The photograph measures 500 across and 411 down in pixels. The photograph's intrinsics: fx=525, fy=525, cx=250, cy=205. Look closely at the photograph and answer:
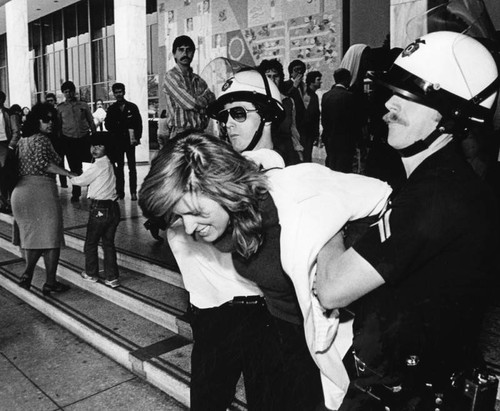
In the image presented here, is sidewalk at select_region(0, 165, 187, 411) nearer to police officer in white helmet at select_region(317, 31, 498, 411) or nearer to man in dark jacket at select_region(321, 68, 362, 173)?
man in dark jacket at select_region(321, 68, 362, 173)

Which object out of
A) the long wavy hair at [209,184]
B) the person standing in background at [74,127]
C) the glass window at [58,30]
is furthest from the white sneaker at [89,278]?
the glass window at [58,30]

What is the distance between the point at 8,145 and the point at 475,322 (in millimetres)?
Result: 8381

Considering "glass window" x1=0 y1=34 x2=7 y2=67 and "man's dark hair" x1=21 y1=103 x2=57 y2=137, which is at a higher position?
"glass window" x1=0 y1=34 x2=7 y2=67

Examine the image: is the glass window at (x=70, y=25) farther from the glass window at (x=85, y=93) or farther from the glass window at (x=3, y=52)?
the glass window at (x=3, y=52)

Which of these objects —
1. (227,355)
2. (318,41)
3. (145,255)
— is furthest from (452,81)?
(318,41)

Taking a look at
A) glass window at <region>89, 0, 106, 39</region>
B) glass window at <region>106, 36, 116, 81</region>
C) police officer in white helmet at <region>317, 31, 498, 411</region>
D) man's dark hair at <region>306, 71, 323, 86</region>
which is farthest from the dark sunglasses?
glass window at <region>89, 0, 106, 39</region>

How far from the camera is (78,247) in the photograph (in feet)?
19.2

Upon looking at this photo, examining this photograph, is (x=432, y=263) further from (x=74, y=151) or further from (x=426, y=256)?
(x=74, y=151)

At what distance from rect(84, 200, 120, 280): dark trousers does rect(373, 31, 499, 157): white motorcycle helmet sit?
11.8ft

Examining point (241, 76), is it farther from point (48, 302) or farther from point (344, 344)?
point (48, 302)

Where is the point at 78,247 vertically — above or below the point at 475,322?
below

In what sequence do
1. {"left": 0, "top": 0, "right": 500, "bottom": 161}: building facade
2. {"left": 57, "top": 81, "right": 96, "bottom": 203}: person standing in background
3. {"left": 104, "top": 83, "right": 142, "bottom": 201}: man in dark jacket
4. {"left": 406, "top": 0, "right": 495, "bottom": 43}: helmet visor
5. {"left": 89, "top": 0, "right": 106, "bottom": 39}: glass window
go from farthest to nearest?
{"left": 89, "top": 0, "right": 106, "bottom": 39}: glass window → {"left": 0, "top": 0, "right": 500, "bottom": 161}: building facade → {"left": 57, "top": 81, "right": 96, "bottom": 203}: person standing in background → {"left": 104, "top": 83, "right": 142, "bottom": 201}: man in dark jacket → {"left": 406, "top": 0, "right": 495, "bottom": 43}: helmet visor

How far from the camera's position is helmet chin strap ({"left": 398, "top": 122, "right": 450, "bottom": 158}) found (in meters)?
1.14

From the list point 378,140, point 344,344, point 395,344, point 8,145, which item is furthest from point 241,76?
point 8,145
